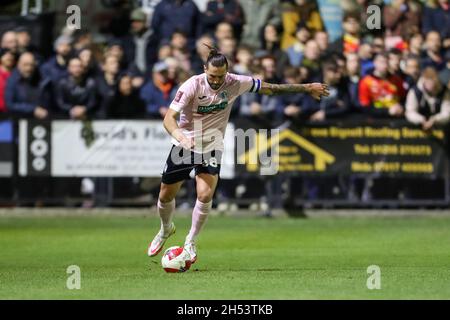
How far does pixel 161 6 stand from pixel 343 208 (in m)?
5.19

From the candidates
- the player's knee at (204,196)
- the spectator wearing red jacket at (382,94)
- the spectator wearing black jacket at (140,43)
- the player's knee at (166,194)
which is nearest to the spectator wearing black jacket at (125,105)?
the spectator wearing black jacket at (140,43)

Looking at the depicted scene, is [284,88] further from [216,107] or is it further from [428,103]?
[428,103]

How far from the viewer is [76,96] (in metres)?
20.6

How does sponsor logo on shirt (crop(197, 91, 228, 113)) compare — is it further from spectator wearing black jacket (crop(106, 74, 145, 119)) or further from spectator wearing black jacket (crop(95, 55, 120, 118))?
spectator wearing black jacket (crop(95, 55, 120, 118))

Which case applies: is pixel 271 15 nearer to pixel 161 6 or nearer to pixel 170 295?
pixel 161 6

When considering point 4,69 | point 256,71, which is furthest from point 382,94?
point 4,69

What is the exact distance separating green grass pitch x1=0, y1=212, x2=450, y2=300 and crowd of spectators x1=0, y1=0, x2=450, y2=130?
79.1 inches

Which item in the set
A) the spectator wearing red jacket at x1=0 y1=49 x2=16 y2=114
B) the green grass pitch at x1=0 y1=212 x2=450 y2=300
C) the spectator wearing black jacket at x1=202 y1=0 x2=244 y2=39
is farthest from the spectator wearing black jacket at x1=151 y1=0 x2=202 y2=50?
the green grass pitch at x1=0 y1=212 x2=450 y2=300

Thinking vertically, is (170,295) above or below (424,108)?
below

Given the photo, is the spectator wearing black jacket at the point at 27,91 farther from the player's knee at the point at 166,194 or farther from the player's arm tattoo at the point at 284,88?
the player's arm tattoo at the point at 284,88

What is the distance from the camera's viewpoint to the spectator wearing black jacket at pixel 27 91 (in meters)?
20.4

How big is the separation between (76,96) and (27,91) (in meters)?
0.89

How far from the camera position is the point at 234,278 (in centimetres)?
1170
